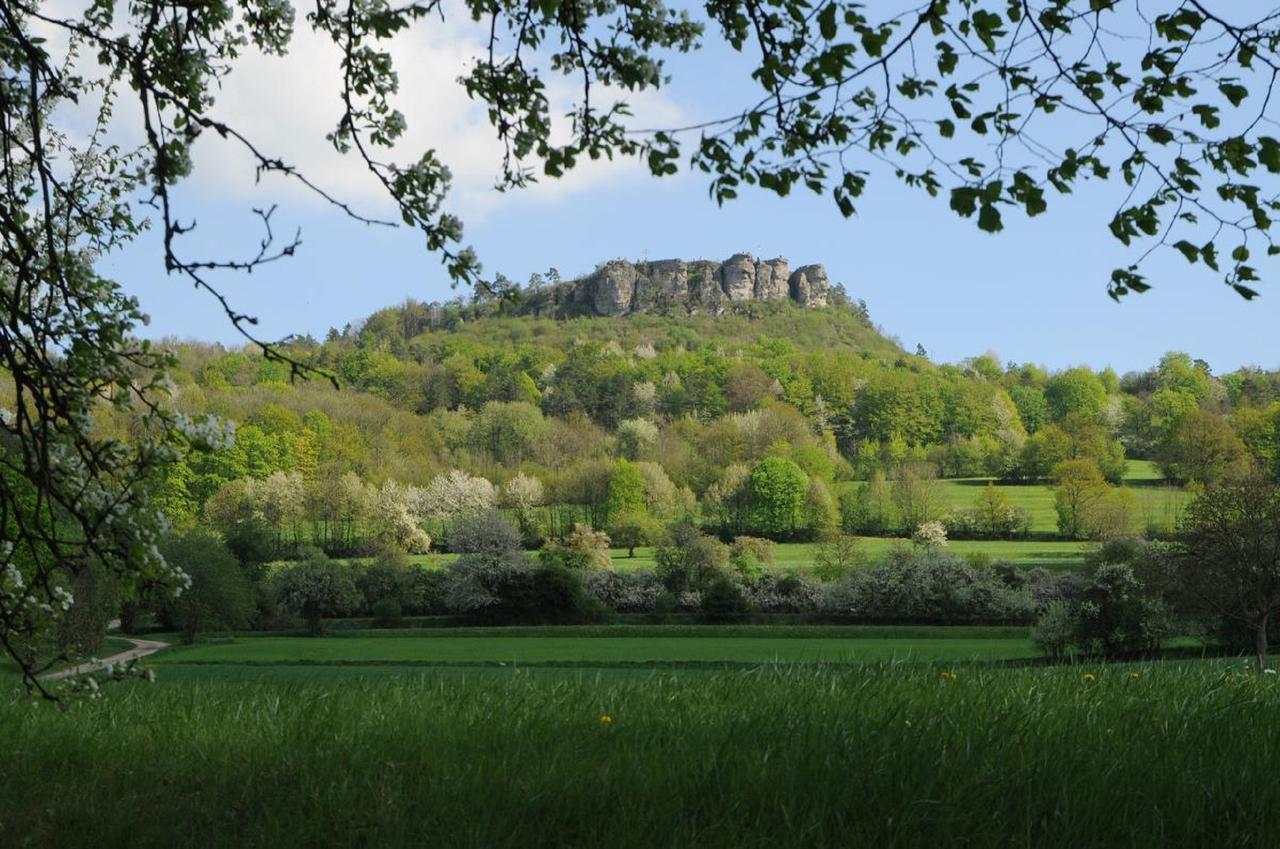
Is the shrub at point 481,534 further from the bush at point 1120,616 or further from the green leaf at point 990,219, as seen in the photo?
the green leaf at point 990,219

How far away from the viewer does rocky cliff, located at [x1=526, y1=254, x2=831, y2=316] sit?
170125 mm

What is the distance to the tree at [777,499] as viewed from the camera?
90562 mm

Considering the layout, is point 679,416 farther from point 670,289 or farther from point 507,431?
point 670,289

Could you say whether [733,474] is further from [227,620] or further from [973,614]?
[227,620]

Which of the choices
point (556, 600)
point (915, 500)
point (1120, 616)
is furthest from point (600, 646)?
point (915, 500)

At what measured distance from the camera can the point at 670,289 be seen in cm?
17512

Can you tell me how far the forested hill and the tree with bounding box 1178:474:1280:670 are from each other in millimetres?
58534

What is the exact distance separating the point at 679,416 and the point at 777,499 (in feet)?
117

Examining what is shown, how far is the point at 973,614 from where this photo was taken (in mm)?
52094

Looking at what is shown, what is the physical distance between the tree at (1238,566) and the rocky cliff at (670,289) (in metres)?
133

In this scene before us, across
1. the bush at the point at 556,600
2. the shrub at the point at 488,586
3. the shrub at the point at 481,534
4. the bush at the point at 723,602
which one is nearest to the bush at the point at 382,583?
the shrub at the point at 488,586

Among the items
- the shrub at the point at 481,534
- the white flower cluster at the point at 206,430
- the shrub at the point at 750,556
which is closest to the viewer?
the white flower cluster at the point at 206,430

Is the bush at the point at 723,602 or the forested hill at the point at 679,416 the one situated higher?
the forested hill at the point at 679,416

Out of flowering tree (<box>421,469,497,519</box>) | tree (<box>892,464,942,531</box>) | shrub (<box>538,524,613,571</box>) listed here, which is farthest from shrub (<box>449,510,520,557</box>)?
tree (<box>892,464,942,531</box>)
